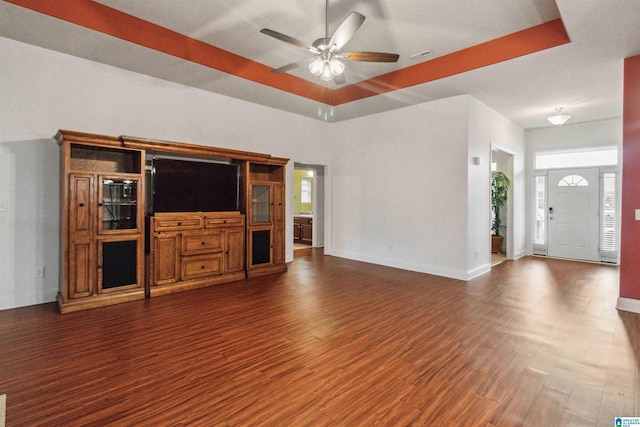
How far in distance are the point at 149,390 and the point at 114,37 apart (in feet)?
12.0

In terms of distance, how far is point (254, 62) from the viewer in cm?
472

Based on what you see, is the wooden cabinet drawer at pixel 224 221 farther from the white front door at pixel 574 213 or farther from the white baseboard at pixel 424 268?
the white front door at pixel 574 213

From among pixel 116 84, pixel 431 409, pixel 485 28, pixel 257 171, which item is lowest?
pixel 431 409

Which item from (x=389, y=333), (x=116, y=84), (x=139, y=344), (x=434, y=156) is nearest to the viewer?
(x=139, y=344)

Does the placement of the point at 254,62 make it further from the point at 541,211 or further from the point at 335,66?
the point at 541,211

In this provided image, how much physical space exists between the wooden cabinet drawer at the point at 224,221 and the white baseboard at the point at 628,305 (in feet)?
17.1

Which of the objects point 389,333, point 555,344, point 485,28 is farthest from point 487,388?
point 485,28

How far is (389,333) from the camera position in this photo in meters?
3.08

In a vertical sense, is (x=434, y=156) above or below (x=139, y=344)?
above

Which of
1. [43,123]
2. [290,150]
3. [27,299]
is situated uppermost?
[290,150]

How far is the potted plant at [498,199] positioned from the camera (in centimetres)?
734

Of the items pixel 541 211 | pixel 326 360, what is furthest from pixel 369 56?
pixel 541 211

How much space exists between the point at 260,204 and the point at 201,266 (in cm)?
144

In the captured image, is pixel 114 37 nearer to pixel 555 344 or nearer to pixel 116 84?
pixel 116 84
